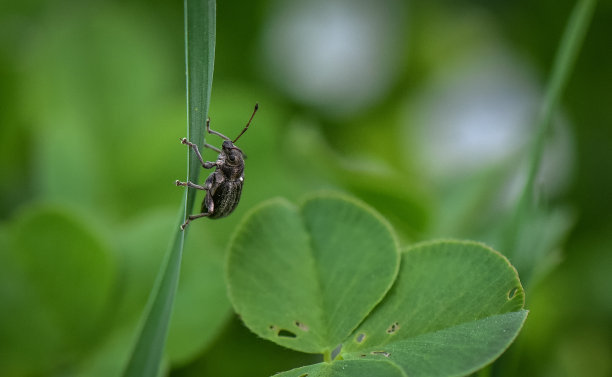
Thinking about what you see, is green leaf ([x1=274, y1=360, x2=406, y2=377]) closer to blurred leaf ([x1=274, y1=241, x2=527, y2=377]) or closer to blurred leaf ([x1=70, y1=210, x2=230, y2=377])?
blurred leaf ([x1=274, y1=241, x2=527, y2=377])

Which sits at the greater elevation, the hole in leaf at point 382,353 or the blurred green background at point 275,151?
the hole in leaf at point 382,353

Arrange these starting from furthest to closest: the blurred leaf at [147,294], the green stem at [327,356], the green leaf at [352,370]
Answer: the blurred leaf at [147,294] < the green stem at [327,356] < the green leaf at [352,370]

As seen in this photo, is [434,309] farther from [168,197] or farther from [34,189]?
[34,189]

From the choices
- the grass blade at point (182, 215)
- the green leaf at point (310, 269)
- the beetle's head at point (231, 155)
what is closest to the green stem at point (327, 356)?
the green leaf at point (310, 269)

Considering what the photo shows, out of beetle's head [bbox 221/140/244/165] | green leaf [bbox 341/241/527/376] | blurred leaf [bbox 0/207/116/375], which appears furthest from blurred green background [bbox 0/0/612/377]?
green leaf [bbox 341/241/527/376]

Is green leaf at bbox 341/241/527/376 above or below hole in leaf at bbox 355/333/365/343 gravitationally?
above

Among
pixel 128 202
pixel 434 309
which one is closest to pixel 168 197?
pixel 128 202

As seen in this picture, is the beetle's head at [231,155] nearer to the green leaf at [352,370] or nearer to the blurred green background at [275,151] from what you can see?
the blurred green background at [275,151]
